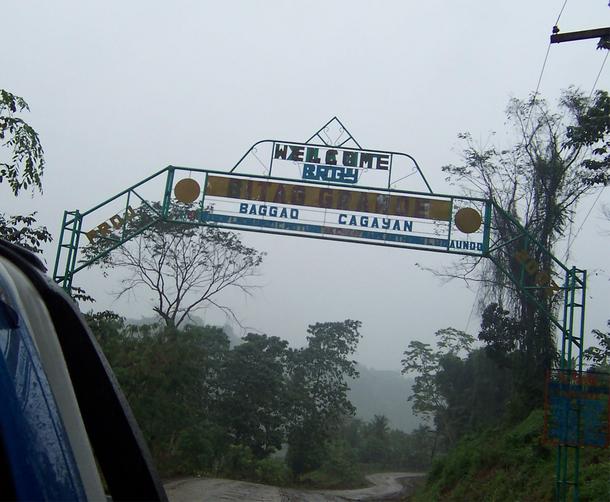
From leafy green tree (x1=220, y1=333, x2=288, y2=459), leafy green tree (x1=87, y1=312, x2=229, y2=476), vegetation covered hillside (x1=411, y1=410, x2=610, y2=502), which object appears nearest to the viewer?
vegetation covered hillside (x1=411, y1=410, x2=610, y2=502)

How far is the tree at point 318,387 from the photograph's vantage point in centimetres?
2931

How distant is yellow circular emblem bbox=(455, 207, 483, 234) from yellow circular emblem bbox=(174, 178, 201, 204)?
4.07 m

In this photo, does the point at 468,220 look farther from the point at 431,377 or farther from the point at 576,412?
the point at 431,377

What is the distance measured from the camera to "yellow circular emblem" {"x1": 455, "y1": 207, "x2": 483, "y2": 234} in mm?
10391

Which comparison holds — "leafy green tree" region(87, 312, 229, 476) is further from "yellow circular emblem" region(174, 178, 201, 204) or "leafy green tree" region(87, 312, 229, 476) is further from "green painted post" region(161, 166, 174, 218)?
"yellow circular emblem" region(174, 178, 201, 204)

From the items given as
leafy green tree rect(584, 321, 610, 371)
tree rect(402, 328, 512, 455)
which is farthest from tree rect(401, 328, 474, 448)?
leafy green tree rect(584, 321, 610, 371)

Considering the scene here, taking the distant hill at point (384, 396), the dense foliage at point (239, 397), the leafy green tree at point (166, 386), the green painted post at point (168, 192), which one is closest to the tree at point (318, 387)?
the dense foliage at point (239, 397)

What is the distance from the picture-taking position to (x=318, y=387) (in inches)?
1176

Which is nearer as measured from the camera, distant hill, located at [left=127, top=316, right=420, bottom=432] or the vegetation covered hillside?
the vegetation covered hillside

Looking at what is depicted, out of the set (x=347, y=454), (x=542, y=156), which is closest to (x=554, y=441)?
(x=542, y=156)

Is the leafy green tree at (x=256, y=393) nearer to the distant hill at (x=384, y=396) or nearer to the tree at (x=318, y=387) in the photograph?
the tree at (x=318, y=387)

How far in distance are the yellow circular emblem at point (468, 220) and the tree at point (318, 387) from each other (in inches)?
760

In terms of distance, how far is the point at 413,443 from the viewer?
Answer: 1956 inches

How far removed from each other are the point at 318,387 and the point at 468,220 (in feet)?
67.4
